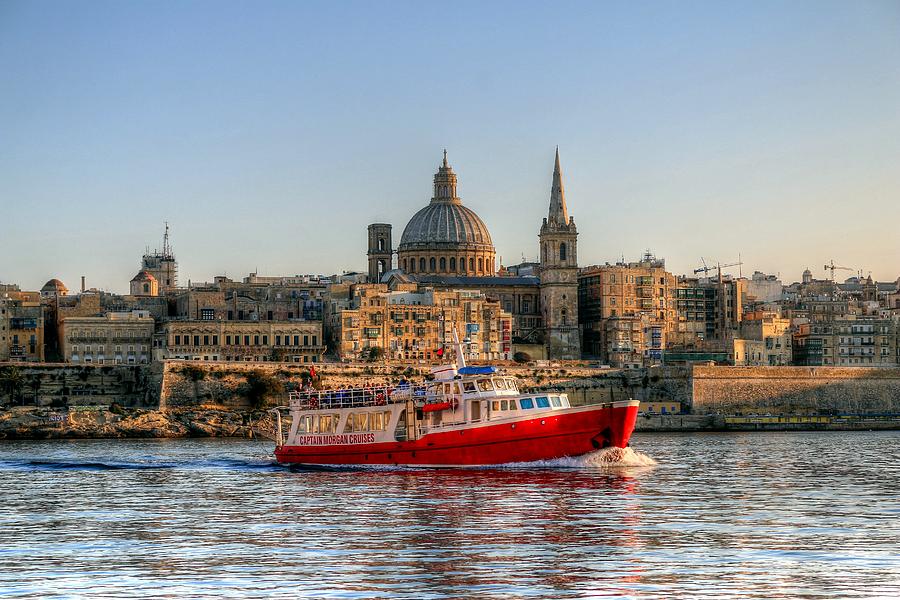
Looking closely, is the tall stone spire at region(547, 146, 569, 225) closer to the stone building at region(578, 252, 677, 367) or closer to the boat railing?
the stone building at region(578, 252, 677, 367)

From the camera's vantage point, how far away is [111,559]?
24562mm

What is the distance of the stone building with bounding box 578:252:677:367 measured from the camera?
10088 cm

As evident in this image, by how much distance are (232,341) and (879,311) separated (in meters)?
45.9

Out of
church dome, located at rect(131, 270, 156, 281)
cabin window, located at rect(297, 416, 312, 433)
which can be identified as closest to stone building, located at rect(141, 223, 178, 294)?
church dome, located at rect(131, 270, 156, 281)

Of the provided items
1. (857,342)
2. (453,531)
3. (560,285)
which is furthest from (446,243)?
(453,531)

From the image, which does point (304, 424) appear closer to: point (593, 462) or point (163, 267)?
point (593, 462)

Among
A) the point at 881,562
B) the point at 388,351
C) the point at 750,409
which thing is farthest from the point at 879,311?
the point at 881,562

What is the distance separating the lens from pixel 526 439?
42250 millimetres

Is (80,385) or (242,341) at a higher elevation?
(242,341)

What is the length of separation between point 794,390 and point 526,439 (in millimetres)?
50433

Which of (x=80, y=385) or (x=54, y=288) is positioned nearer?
(x=80, y=385)

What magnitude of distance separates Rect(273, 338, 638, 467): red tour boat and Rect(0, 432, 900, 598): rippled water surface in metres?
Result: 0.75

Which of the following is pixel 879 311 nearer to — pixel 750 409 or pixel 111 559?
pixel 750 409

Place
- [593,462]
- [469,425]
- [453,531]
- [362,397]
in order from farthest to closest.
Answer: [362,397] < [593,462] < [469,425] < [453,531]
